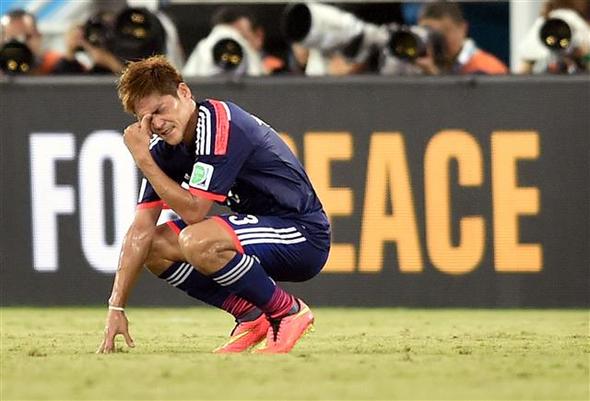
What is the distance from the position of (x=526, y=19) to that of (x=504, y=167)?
5.90 ft

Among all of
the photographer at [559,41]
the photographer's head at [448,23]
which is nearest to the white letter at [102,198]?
the photographer's head at [448,23]

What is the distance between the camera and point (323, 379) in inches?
257

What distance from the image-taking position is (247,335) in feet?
26.1

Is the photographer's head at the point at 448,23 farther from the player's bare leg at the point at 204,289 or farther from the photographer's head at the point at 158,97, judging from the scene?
the photographer's head at the point at 158,97

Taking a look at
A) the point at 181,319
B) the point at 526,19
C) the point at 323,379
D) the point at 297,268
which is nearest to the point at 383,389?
the point at 323,379

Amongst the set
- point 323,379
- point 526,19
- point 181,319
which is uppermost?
point 526,19

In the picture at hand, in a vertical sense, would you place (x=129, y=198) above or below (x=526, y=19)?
below

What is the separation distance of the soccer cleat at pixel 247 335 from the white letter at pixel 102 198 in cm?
362

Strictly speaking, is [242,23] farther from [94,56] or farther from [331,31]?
[94,56]

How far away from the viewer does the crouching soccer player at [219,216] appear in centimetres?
749

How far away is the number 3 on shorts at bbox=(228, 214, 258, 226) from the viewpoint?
7699 millimetres

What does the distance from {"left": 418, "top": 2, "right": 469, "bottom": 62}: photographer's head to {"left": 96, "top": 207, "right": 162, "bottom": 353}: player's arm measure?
453 cm

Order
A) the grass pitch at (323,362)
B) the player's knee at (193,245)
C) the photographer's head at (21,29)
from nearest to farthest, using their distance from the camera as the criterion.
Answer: the grass pitch at (323,362), the player's knee at (193,245), the photographer's head at (21,29)

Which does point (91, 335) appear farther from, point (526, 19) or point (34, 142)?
point (526, 19)
